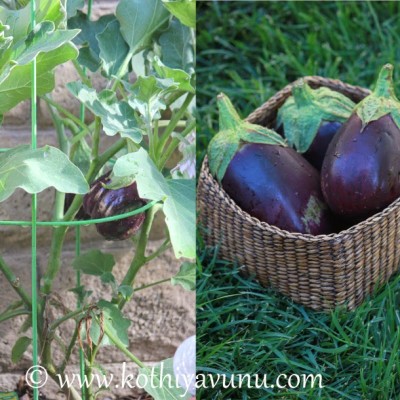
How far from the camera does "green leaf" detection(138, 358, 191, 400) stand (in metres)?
0.84

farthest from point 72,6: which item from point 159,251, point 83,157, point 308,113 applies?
point 308,113

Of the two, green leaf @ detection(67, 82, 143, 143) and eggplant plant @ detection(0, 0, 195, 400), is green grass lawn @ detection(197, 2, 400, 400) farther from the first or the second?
green leaf @ detection(67, 82, 143, 143)

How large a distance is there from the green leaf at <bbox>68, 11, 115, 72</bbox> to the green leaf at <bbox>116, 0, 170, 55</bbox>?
0.05 meters

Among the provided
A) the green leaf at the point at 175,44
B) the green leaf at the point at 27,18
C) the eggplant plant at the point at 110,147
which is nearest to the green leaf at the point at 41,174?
the eggplant plant at the point at 110,147

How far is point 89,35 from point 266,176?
0.27m

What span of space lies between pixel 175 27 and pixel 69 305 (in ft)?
1.27

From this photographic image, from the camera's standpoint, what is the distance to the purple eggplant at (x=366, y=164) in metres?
0.93

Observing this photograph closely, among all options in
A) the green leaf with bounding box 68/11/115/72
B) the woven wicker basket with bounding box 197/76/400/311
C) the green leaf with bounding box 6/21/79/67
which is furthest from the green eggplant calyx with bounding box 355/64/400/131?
the green leaf with bounding box 6/21/79/67

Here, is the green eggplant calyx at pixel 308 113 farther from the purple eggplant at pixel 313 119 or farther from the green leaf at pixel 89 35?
the green leaf at pixel 89 35

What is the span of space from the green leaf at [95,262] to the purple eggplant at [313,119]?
31 cm

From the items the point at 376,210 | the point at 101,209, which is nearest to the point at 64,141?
the point at 101,209

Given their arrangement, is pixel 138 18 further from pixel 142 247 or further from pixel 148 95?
pixel 142 247

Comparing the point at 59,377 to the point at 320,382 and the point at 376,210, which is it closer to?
the point at 320,382

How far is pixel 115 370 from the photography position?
3.45ft
